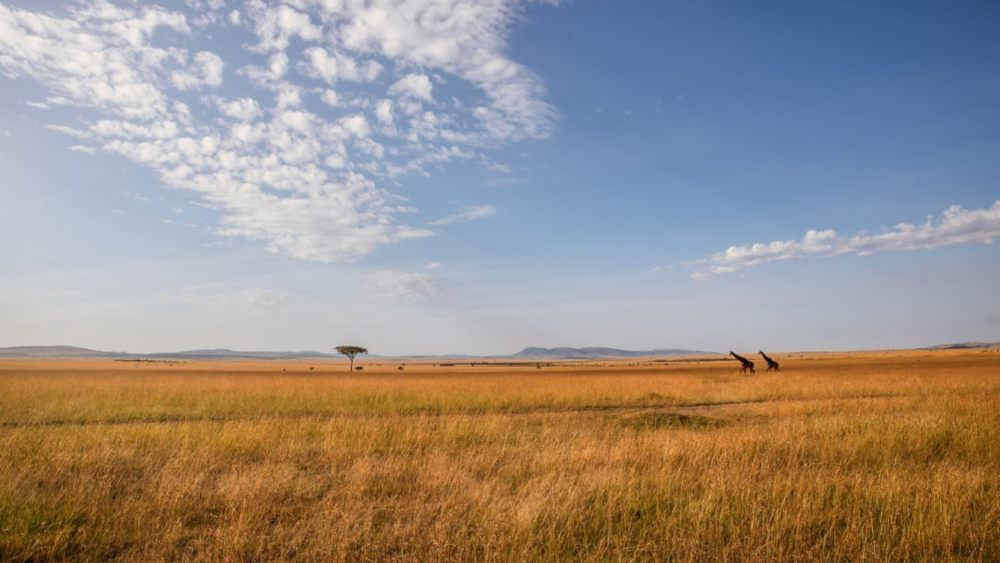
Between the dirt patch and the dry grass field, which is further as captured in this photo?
the dirt patch

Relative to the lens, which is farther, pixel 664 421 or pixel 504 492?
pixel 664 421

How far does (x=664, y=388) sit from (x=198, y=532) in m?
28.5

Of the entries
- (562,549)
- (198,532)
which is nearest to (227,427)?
(198,532)

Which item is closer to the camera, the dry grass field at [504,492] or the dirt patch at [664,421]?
the dry grass field at [504,492]

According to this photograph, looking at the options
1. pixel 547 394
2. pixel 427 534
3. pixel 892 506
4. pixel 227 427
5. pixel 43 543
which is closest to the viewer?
pixel 43 543

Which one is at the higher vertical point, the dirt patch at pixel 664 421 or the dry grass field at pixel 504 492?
the dry grass field at pixel 504 492

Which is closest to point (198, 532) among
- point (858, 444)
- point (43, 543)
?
point (43, 543)

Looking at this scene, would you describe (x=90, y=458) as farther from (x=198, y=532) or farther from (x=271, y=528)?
(x=271, y=528)

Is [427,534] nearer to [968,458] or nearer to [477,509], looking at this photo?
[477,509]

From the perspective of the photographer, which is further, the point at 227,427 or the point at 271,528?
the point at 227,427

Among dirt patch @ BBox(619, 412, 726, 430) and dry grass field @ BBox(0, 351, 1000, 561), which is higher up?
dry grass field @ BBox(0, 351, 1000, 561)

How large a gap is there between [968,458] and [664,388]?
20.9 metres

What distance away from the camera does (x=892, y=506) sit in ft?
22.3

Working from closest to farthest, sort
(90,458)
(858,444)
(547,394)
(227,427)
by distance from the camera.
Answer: (90,458) < (858,444) < (227,427) < (547,394)
